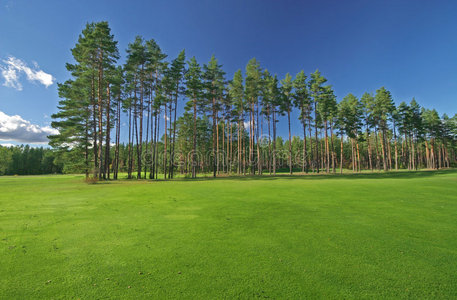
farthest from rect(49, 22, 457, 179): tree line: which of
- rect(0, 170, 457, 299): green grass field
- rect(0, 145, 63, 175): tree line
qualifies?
rect(0, 145, 63, 175): tree line

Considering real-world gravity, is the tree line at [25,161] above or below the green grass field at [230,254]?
above

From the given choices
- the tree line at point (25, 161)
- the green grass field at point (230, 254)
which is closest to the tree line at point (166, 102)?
the green grass field at point (230, 254)

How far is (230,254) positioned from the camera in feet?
12.8

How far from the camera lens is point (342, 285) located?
293 cm

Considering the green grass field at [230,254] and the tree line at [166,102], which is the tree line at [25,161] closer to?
the tree line at [166,102]

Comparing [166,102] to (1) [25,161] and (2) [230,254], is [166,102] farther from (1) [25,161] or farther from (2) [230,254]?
(1) [25,161]

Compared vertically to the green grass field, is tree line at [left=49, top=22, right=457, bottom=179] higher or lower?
higher

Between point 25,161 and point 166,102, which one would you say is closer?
point 166,102

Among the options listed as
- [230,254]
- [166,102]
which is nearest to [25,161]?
[166,102]

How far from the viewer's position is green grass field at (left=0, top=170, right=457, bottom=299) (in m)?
2.85

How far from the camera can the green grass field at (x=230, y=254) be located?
2.85m

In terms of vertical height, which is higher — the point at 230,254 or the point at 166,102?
the point at 166,102

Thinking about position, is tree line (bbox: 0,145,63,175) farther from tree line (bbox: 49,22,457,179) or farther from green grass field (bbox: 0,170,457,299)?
green grass field (bbox: 0,170,457,299)

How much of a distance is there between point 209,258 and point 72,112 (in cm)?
3054
